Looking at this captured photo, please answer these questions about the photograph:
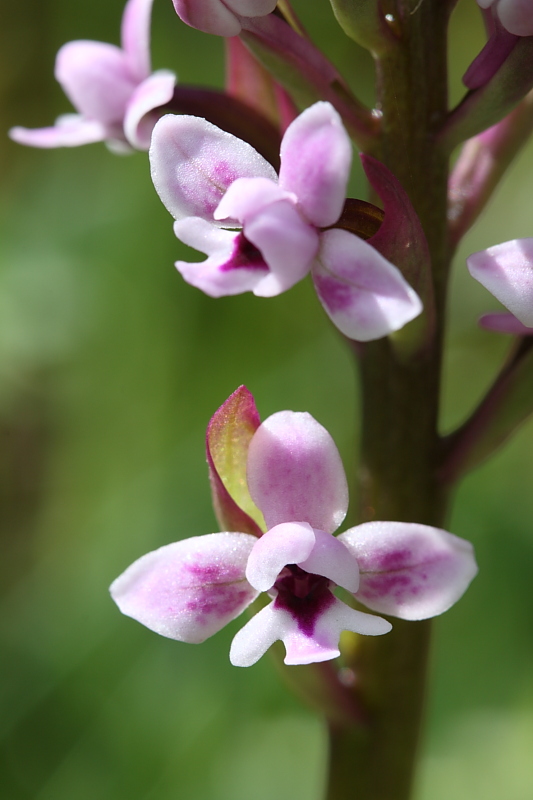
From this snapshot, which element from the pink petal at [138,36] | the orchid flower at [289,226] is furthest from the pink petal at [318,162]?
the pink petal at [138,36]

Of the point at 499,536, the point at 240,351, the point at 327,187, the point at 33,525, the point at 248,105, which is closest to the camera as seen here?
the point at 327,187

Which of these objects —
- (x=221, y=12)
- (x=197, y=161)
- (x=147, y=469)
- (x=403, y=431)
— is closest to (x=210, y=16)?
(x=221, y=12)

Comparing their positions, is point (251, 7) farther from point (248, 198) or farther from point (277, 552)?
point (277, 552)

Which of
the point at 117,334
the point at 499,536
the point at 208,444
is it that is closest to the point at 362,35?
the point at 208,444

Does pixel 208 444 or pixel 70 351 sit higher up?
pixel 208 444

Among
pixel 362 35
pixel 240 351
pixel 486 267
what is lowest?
pixel 240 351

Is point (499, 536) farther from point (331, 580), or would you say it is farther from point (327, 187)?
point (327, 187)

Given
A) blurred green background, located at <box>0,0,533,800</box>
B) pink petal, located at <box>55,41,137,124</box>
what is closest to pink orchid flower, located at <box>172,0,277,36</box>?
pink petal, located at <box>55,41,137,124</box>
